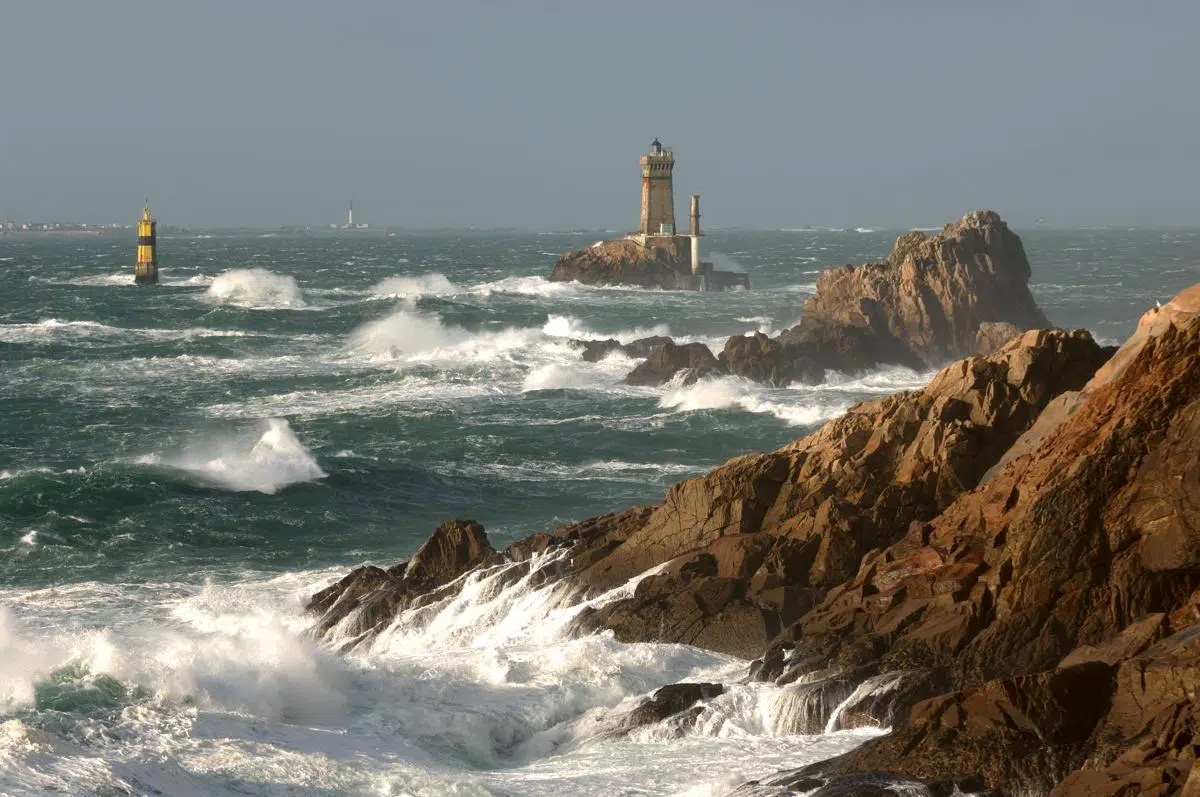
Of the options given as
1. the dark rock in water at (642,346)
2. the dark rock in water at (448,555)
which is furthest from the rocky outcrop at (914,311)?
the dark rock in water at (448,555)

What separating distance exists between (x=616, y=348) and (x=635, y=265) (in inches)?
1564

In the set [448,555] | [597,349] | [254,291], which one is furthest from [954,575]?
[254,291]

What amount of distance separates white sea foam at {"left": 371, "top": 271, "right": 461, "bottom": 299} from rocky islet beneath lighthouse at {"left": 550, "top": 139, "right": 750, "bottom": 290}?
852 cm

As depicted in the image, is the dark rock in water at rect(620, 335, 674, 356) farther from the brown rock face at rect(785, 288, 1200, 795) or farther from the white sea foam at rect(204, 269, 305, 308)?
the brown rock face at rect(785, 288, 1200, 795)

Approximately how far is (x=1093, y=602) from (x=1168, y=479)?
5.62 feet

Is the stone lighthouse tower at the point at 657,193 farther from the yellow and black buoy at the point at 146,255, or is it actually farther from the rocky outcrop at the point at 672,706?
the rocky outcrop at the point at 672,706

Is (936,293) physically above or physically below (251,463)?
above

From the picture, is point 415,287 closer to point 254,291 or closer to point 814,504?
point 254,291

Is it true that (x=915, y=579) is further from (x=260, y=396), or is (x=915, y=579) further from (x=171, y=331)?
(x=171, y=331)

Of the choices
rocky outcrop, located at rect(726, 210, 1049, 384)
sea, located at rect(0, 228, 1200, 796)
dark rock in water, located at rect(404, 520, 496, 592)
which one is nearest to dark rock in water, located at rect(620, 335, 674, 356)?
sea, located at rect(0, 228, 1200, 796)

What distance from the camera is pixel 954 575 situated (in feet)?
66.9

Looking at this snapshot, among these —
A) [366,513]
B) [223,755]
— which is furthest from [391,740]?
[366,513]

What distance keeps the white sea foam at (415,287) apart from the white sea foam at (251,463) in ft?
176

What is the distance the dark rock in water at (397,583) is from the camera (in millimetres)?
25719
